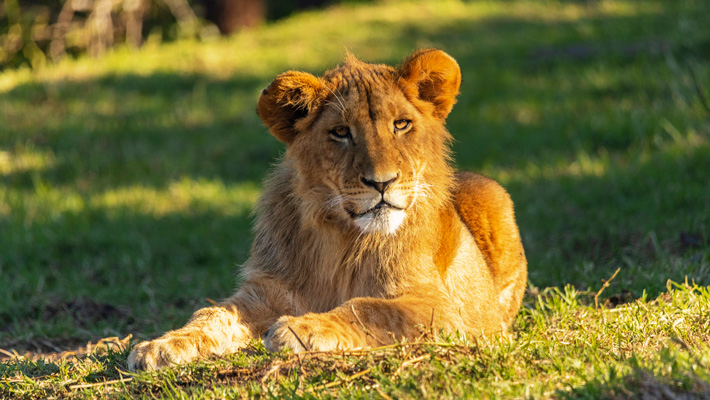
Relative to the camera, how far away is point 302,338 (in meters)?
3.29

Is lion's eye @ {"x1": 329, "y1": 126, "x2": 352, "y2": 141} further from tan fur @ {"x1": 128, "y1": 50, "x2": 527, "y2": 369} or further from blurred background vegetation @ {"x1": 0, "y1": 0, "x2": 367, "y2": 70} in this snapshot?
blurred background vegetation @ {"x1": 0, "y1": 0, "x2": 367, "y2": 70}

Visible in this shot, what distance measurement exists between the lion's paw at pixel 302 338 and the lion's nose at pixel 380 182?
2.01 feet

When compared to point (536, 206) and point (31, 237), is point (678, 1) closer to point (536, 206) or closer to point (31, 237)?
point (536, 206)

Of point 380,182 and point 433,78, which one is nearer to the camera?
point 380,182

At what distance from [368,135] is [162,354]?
4.19 ft

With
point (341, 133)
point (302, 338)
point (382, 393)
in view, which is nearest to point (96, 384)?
point (302, 338)

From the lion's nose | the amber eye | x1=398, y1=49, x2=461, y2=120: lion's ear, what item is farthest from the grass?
x1=398, y1=49, x2=461, y2=120: lion's ear

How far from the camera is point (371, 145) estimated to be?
3.57 meters

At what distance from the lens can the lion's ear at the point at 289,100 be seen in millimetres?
3756

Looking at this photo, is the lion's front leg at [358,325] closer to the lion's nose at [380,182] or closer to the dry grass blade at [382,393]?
the dry grass blade at [382,393]

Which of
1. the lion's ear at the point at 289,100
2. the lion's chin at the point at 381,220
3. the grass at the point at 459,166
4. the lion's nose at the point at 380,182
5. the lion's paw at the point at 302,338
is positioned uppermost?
the lion's ear at the point at 289,100

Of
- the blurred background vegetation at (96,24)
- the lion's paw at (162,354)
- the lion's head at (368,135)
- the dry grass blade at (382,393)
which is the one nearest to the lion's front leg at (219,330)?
the lion's paw at (162,354)

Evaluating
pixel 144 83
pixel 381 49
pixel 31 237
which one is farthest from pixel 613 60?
pixel 31 237

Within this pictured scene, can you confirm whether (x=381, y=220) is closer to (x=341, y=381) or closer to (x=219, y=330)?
(x=341, y=381)
